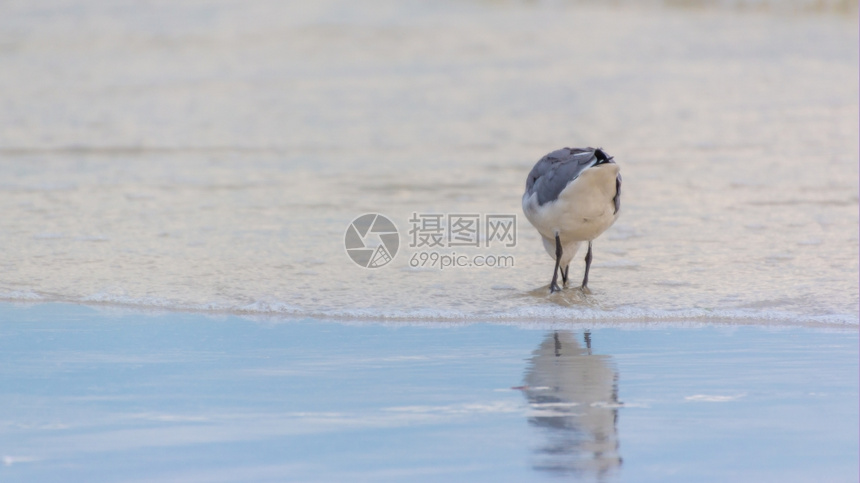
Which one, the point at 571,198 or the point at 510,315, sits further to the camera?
the point at 571,198

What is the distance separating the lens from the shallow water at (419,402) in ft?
10.9

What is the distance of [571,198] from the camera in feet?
18.4

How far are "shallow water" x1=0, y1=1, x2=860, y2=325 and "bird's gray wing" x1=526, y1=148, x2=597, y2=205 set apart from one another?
1.88ft

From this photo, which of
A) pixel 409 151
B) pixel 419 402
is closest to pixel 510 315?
pixel 419 402

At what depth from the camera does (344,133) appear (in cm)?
1319

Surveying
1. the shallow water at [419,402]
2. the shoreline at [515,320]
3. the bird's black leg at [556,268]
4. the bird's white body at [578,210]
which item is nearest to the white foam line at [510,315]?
the shoreline at [515,320]

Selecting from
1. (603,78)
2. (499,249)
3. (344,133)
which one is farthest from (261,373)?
(603,78)

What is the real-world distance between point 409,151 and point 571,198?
6.37 metres

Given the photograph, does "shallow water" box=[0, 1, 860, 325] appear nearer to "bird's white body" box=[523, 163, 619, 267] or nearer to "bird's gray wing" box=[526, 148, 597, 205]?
"bird's white body" box=[523, 163, 619, 267]

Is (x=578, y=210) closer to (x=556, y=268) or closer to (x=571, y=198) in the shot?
(x=571, y=198)

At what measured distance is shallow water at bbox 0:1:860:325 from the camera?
609cm

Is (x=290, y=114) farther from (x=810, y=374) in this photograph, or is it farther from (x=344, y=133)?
(x=810, y=374)

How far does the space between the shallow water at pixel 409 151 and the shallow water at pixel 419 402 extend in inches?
21.5

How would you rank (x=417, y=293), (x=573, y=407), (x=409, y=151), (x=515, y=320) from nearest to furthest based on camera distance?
(x=573, y=407)
(x=515, y=320)
(x=417, y=293)
(x=409, y=151)
